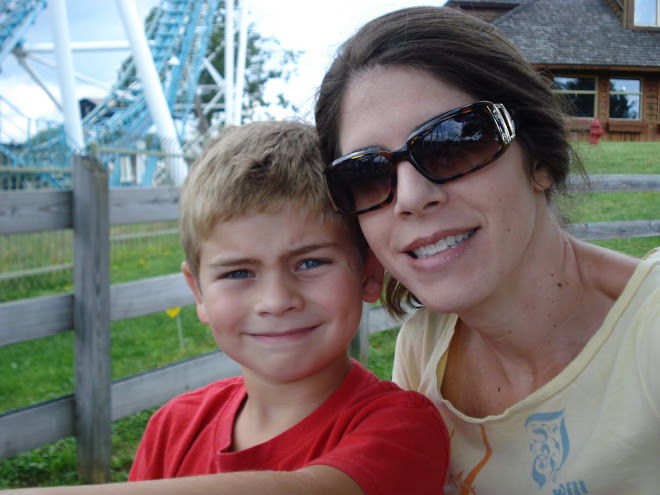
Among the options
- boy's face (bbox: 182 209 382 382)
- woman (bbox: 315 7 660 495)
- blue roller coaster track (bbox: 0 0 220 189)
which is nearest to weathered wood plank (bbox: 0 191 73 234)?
boy's face (bbox: 182 209 382 382)

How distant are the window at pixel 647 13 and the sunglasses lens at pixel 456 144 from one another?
48 cm

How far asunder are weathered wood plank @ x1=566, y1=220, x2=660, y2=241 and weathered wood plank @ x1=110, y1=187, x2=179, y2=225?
7.69 feet

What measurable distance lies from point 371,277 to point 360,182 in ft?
0.90

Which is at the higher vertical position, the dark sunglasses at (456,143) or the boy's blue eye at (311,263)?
the dark sunglasses at (456,143)

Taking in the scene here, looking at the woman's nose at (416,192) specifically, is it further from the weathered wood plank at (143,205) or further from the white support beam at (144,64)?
the white support beam at (144,64)

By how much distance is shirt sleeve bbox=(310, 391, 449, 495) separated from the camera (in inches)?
39.0

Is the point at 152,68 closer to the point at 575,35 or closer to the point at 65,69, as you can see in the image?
the point at 65,69

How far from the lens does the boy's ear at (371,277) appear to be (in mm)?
1408

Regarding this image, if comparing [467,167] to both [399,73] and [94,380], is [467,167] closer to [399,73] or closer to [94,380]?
[399,73]

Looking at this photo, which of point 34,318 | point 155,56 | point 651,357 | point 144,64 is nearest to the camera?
point 651,357

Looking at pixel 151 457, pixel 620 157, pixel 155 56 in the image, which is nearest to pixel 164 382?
pixel 151 457

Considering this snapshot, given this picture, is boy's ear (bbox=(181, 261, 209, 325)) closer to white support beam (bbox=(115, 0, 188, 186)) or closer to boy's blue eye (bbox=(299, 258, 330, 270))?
boy's blue eye (bbox=(299, 258, 330, 270))

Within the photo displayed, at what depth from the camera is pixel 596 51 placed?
54.3 inches

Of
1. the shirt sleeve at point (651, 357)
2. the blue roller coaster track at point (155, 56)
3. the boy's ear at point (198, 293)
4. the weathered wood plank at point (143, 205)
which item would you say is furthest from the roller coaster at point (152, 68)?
the shirt sleeve at point (651, 357)
